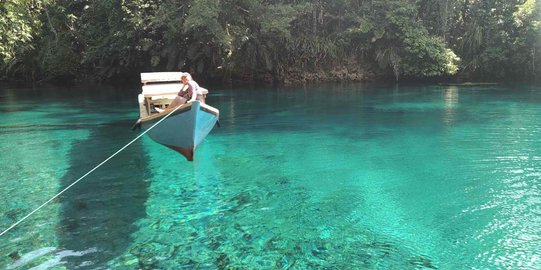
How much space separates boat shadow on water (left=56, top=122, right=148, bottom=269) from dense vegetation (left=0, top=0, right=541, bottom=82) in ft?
39.7

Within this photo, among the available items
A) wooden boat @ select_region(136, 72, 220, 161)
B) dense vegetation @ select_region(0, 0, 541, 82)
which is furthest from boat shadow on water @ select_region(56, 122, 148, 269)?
dense vegetation @ select_region(0, 0, 541, 82)

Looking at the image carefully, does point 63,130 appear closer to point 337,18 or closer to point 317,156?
point 317,156

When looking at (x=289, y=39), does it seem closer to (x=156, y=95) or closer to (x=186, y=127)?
(x=156, y=95)

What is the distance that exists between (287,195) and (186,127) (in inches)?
85.1

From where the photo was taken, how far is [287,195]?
7.85 meters

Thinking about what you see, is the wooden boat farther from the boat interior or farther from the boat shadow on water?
the boat interior

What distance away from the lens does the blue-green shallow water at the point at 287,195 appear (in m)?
5.75

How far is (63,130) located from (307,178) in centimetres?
847

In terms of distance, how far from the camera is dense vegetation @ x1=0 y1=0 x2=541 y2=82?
2343 centimetres

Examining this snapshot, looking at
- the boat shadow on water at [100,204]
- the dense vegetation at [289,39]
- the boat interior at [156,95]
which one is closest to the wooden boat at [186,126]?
the boat shadow on water at [100,204]

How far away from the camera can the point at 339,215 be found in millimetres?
6941

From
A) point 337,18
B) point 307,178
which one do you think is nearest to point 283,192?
point 307,178

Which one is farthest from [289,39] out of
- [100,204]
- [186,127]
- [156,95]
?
[100,204]

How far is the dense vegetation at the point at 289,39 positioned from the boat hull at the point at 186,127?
13234mm
